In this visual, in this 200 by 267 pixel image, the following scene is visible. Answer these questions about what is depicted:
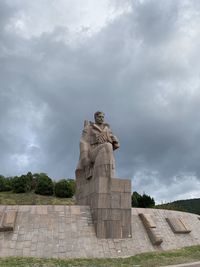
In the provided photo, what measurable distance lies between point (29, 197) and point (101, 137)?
3420 cm

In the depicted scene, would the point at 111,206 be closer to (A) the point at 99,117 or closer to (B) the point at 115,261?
(B) the point at 115,261

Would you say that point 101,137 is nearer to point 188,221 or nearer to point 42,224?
point 42,224

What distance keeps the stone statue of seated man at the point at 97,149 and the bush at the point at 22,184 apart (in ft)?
121

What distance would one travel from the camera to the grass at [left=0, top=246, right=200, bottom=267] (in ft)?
29.3

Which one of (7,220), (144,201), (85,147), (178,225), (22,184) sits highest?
(22,184)

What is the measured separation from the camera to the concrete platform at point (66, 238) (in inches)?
409

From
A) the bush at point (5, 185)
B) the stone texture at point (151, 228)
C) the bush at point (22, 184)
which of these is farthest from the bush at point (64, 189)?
the stone texture at point (151, 228)

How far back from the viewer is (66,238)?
35.9ft

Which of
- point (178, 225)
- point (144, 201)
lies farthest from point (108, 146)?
point (144, 201)

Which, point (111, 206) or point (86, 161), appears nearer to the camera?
point (111, 206)

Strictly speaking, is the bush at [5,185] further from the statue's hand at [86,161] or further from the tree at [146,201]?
the statue's hand at [86,161]

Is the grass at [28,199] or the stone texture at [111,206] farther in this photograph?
the grass at [28,199]

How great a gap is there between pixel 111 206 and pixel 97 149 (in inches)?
85.3

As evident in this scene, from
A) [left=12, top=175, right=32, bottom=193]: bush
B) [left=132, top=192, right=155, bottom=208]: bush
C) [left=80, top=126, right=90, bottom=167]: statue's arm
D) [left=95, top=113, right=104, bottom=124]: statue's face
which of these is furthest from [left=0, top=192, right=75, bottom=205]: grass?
[left=95, top=113, right=104, bottom=124]: statue's face
